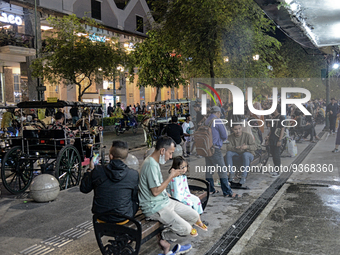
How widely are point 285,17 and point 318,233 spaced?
3.75 m

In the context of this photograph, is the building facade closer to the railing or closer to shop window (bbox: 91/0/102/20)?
Result: shop window (bbox: 91/0/102/20)

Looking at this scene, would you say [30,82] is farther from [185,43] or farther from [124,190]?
[124,190]

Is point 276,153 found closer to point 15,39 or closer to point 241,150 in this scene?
point 241,150

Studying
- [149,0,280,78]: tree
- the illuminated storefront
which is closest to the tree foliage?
[149,0,280,78]: tree

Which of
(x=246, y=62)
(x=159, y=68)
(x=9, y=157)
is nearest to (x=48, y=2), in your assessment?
(x=159, y=68)

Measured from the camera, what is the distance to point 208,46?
682 inches

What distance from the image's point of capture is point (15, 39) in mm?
21797

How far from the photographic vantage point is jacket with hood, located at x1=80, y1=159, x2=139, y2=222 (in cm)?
388

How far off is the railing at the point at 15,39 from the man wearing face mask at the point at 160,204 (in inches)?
726

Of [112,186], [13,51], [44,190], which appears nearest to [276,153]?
[44,190]

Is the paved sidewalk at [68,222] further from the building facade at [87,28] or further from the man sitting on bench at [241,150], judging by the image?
the building facade at [87,28]

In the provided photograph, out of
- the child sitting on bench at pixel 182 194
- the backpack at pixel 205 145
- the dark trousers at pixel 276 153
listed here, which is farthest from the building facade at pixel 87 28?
the child sitting on bench at pixel 182 194

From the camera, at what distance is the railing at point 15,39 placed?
2064 cm

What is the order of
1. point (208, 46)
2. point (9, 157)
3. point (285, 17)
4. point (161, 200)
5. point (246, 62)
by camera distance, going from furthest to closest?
point (246, 62)
point (208, 46)
point (9, 157)
point (285, 17)
point (161, 200)
